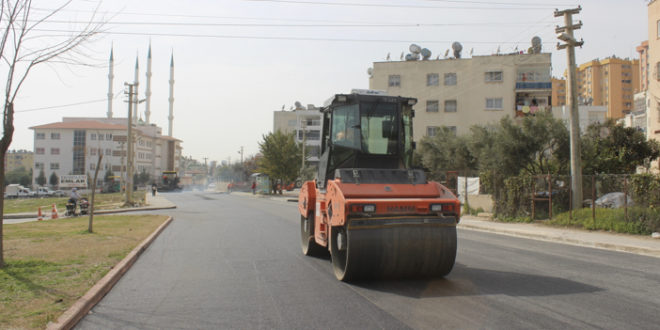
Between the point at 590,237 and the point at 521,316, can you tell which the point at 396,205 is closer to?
the point at 521,316

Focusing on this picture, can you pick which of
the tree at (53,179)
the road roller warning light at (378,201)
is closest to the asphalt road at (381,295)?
the road roller warning light at (378,201)

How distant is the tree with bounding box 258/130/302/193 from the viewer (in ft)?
180

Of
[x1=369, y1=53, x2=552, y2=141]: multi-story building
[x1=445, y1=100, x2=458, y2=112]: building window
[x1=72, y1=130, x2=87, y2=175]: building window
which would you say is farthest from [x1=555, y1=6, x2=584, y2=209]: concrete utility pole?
[x1=72, y1=130, x2=87, y2=175]: building window

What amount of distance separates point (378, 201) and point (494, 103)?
46.8m

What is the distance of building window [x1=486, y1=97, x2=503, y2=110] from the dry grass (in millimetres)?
42584

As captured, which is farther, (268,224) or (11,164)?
(11,164)

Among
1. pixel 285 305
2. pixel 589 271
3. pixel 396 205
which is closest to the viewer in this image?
pixel 285 305

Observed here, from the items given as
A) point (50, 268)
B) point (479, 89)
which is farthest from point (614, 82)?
point (50, 268)

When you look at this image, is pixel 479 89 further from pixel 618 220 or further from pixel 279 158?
pixel 618 220

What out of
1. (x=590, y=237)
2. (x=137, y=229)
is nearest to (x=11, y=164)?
(x=137, y=229)

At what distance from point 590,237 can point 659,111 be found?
22532 millimetres

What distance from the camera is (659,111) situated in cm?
3086

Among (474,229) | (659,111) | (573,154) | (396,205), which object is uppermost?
(659,111)

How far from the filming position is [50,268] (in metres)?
8.38
